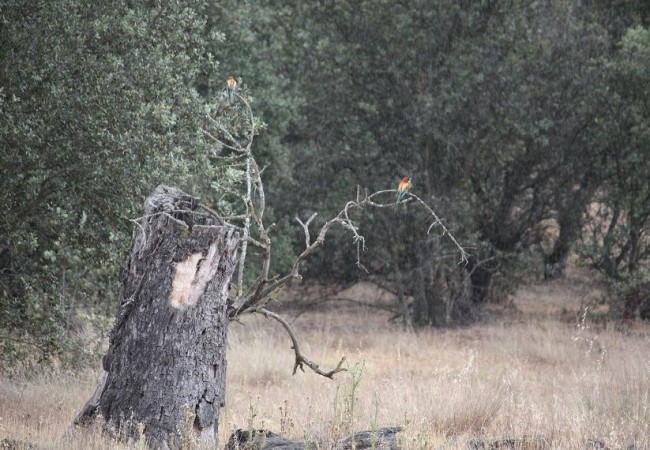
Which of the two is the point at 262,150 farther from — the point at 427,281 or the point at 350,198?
the point at 427,281

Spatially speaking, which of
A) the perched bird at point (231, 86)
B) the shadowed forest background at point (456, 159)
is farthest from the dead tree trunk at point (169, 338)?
the shadowed forest background at point (456, 159)

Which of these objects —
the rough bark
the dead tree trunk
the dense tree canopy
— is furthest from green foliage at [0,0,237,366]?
the dense tree canopy

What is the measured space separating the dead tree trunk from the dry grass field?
0.35 meters

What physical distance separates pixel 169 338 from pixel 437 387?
9.37 feet

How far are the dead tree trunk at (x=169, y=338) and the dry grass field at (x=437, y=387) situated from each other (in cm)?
35

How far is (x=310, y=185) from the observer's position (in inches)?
692

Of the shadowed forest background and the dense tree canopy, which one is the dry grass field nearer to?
the shadowed forest background

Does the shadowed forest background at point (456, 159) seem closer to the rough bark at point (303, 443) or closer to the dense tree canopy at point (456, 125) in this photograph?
the dense tree canopy at point (456, 125)

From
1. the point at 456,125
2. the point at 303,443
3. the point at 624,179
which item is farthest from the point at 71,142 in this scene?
the point at 624,179

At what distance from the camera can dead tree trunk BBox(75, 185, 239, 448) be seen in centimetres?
598

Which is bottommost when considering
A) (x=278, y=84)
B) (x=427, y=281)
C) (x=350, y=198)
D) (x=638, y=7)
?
(x=427, y=281)

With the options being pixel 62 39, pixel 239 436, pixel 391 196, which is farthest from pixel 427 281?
pixel 239 436

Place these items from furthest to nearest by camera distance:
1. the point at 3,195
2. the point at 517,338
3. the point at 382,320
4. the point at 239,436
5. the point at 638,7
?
the point at 382,320
the point at 638,7
the point at 517,338
the point at 3,195
the point at 239,436

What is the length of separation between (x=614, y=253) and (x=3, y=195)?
12.5 meters
